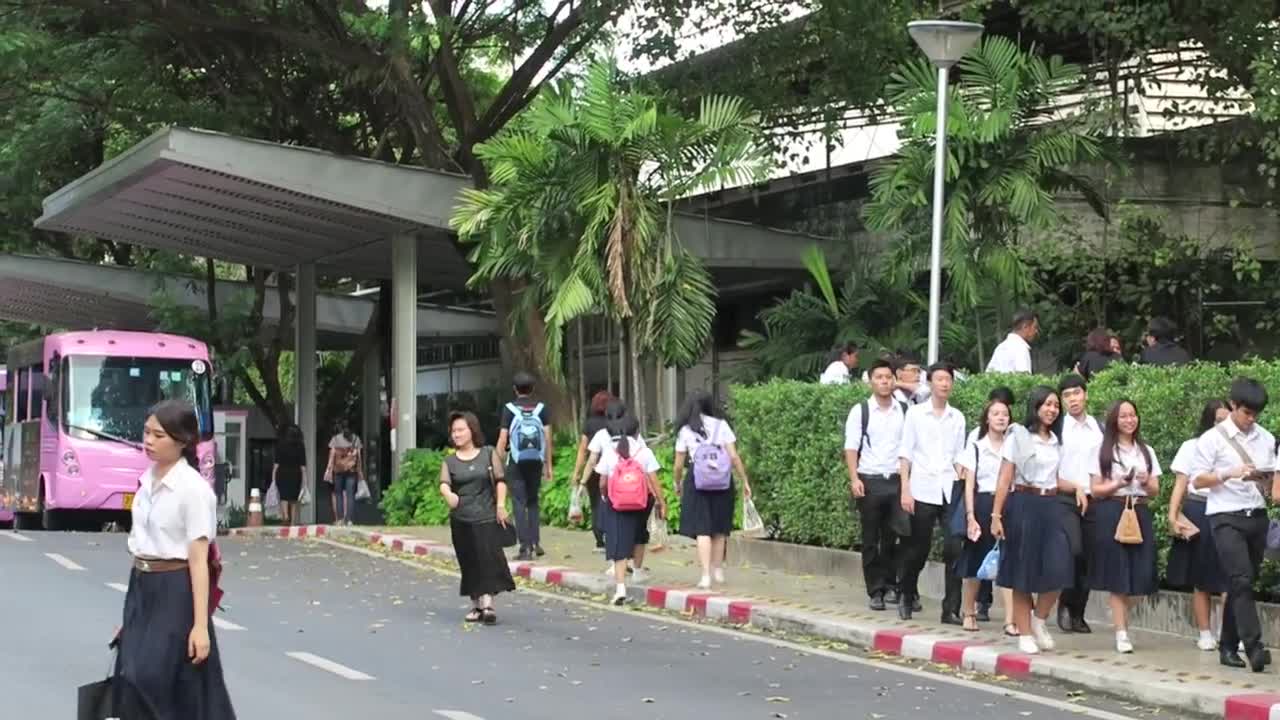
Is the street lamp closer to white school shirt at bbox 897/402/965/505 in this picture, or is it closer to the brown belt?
white school shirt at bbox 897/402/965/505

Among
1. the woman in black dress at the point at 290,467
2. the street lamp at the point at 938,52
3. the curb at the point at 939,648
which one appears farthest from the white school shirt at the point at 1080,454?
the woman in black dress at the point at 290,467

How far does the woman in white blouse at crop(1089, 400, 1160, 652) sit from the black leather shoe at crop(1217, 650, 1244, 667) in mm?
791

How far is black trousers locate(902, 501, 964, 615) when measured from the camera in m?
15.1

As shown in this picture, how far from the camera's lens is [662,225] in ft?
80.6

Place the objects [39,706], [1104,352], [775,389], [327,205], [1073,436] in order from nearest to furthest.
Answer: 1. [39,706]
2. [1073,436]
3. [1104,352]
4. [775,389]
5. [327,205]

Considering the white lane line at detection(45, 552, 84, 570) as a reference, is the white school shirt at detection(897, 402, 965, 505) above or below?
above

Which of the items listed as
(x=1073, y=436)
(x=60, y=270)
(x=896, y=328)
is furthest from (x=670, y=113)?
(x=60, y=270)

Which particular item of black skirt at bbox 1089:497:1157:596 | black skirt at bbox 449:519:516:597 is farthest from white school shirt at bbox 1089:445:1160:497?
black skirt at bbox 449:519:516:597

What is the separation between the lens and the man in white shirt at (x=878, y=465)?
1587 centimetres

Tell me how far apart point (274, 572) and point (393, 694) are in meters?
9.81

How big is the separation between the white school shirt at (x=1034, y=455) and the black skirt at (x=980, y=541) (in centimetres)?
97

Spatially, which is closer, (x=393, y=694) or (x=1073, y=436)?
(x=393, y=694)

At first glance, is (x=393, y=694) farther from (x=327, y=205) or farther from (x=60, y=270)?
(x=60, y=270)

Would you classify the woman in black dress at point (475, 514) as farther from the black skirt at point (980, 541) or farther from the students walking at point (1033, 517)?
the students walking at point (1033, 517)
